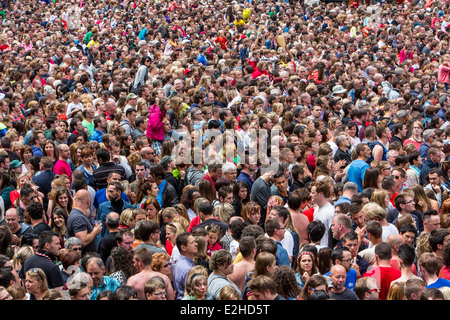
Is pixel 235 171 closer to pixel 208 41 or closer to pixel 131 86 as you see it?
pixel 131 86

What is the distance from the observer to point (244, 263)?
243 inches

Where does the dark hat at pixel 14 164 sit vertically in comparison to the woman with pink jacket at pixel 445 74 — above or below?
below

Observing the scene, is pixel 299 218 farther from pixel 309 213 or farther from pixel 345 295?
pixel 345 295

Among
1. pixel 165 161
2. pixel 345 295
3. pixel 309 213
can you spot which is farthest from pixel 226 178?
pixel 345 295

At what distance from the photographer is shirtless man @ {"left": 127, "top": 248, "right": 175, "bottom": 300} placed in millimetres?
5785

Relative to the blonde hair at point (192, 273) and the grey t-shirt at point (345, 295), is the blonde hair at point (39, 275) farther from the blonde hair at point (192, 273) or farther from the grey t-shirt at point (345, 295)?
the grey t-shirt at point (345, 295)

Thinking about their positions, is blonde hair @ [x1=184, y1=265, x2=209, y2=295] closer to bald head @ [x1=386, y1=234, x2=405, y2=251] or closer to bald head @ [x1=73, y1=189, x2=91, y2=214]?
bald head @ [x1=386, y1=234, x2=405, y2=251]

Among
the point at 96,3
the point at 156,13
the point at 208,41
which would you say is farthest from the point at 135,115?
the point at 96,3

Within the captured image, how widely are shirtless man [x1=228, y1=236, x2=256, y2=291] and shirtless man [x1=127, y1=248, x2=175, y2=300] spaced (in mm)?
638

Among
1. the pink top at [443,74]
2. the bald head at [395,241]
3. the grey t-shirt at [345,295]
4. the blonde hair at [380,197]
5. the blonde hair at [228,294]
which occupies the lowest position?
the grey t-shirt at [345,295]

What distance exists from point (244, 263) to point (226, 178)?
2.39 meters

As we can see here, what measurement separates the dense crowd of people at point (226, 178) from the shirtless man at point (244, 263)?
1cm

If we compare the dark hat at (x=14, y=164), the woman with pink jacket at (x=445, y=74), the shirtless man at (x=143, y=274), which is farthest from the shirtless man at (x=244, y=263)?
the woman with pink jacket at (x=445, y=74)

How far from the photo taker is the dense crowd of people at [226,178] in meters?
5.88
